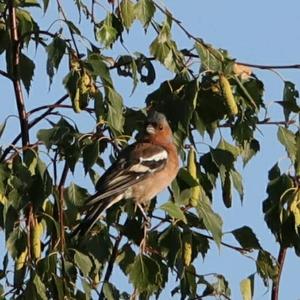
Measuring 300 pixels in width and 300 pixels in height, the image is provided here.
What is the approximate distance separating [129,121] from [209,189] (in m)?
0.57

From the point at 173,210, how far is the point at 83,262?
1.74 ft

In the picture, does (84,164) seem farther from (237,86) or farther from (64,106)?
(237,86)

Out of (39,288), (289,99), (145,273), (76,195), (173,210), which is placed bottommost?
(39,288)

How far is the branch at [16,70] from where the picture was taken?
5863mm

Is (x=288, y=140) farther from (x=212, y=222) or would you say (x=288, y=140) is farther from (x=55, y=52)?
(x=55, y=52)

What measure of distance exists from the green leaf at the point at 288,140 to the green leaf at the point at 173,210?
66cm

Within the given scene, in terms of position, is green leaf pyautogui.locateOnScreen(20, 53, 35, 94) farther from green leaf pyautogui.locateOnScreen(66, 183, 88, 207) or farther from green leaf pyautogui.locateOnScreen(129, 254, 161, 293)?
green leaf pyautogui.locateOnScreen(129, 254, 161, 293)

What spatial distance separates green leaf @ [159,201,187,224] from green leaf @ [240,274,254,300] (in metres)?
0.60

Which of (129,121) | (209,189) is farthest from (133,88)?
(209,189)

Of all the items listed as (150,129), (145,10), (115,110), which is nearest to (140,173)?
(150,129)

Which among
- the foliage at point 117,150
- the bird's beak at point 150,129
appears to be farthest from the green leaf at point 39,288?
the bird's beak at point 150,129

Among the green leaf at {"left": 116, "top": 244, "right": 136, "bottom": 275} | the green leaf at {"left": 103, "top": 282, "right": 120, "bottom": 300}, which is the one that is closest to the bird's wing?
the green leaf at {"left": 116, "top": 244, "right": 136, "bottom": 275}

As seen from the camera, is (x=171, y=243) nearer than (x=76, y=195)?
Yes

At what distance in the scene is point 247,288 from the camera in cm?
604
